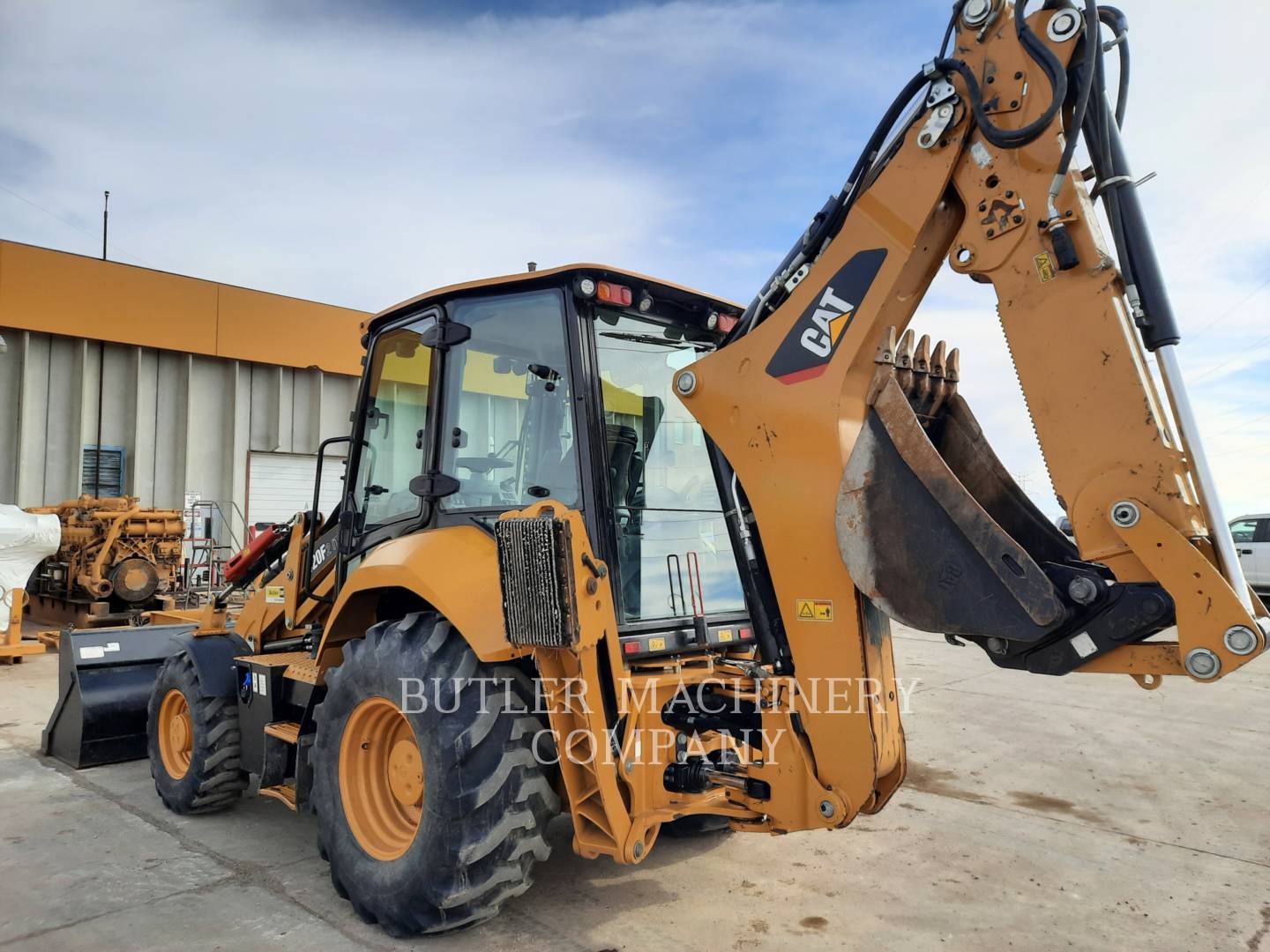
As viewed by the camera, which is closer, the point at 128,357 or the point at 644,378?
the point at 644,378

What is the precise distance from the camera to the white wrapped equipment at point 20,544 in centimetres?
1049

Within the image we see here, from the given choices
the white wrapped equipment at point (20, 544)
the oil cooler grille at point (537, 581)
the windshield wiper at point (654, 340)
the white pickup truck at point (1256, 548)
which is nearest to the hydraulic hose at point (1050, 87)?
the windshield wiper at point (654, 340)

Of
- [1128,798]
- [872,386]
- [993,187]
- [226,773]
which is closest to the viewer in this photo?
[993,187]

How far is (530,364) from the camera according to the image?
3.63 meters

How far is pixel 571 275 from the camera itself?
3.46 metres

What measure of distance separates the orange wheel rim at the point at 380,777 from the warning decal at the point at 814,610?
161 centimetres

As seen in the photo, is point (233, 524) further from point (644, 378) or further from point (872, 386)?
point (872, 386)

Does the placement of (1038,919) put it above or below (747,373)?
below

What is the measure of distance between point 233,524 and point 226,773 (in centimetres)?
1277

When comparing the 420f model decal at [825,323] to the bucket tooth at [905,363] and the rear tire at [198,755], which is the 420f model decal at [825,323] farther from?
the rear tire at [198,755]

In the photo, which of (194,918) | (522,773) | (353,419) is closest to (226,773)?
(194,918)

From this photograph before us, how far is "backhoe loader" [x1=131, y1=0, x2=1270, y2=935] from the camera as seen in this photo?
2514mm

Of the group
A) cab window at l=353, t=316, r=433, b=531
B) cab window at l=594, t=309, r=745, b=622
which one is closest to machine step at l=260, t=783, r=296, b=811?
cab window at l=353, t=316, r=433, b=531

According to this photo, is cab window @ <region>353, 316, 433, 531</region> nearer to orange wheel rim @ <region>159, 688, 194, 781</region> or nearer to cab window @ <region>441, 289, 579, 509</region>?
cab window @ <region>441, 289, 579, 509</region>
